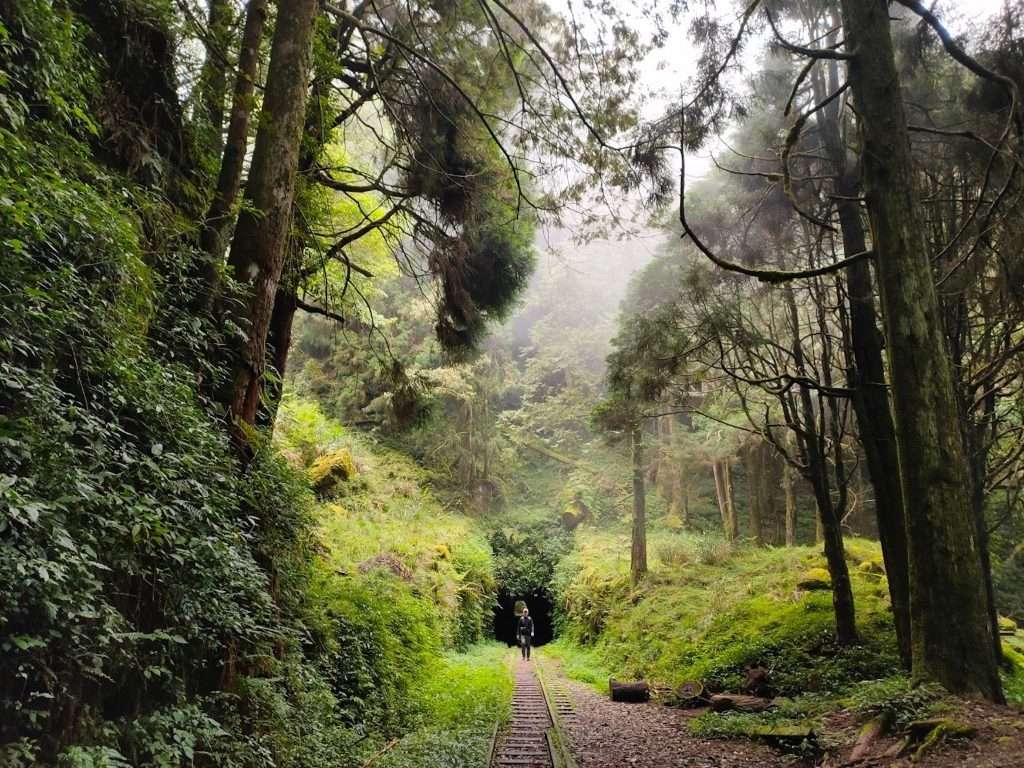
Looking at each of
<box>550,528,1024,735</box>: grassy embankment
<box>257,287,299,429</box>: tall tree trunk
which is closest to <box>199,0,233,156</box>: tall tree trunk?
<box>257,287,299,429</box>: tall tree trunk

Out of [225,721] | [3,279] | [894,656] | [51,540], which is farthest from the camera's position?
[894,656]

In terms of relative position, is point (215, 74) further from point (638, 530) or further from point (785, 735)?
point (638, 530)

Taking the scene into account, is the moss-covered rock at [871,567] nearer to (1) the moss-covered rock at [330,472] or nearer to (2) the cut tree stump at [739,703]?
(2) the cut tree stump at [739,703]

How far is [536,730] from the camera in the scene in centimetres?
879

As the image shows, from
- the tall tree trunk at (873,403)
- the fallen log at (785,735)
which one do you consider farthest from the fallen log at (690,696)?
the tall tree trunk at (873,403)

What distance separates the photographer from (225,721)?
4090mm

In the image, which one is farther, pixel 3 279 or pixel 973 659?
pixel 973 659

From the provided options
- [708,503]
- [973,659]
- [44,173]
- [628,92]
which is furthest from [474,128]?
[708,503]

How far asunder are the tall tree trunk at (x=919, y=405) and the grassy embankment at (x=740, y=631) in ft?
1.80

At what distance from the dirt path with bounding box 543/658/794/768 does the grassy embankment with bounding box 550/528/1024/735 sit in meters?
0.54

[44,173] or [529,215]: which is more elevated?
[529,215]

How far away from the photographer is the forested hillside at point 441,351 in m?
3.15

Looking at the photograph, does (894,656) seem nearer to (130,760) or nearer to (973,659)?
(973,659)

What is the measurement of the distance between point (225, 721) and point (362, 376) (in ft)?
62.3
